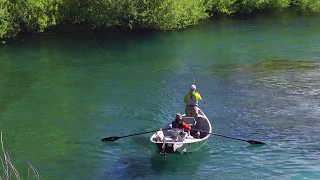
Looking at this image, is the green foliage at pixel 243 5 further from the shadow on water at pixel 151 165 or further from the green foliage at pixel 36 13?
the shadow on water at pixel 151 165

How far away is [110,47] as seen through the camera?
4338cm

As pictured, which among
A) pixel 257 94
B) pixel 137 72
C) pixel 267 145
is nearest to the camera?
pixel 267 145

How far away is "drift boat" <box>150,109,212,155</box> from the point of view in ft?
62.2

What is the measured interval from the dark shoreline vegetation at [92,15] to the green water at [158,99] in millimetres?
1343

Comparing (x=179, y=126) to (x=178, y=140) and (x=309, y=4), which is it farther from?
(x=309, y=4)

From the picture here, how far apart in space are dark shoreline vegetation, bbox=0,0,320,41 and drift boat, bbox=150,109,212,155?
87.9ft

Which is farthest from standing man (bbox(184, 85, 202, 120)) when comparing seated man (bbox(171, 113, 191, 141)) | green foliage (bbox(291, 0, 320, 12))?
green foliage (bbox(291, 0, 320, 12))

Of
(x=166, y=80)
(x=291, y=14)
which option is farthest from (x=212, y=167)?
(x=291, y=14)

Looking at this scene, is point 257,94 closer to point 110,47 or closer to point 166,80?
point 166,80

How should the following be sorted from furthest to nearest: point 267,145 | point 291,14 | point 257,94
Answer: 1. point 291,14
2. point 257,94
3. point 267,145

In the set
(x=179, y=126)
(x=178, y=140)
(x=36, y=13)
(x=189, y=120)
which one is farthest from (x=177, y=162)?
(x=36, y=13)

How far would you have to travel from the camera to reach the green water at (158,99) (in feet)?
65.0

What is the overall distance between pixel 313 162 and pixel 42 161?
1071cm

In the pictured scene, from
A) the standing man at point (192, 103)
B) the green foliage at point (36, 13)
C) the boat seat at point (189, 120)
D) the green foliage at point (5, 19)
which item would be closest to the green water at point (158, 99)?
the boat seat at point (189, 120)
